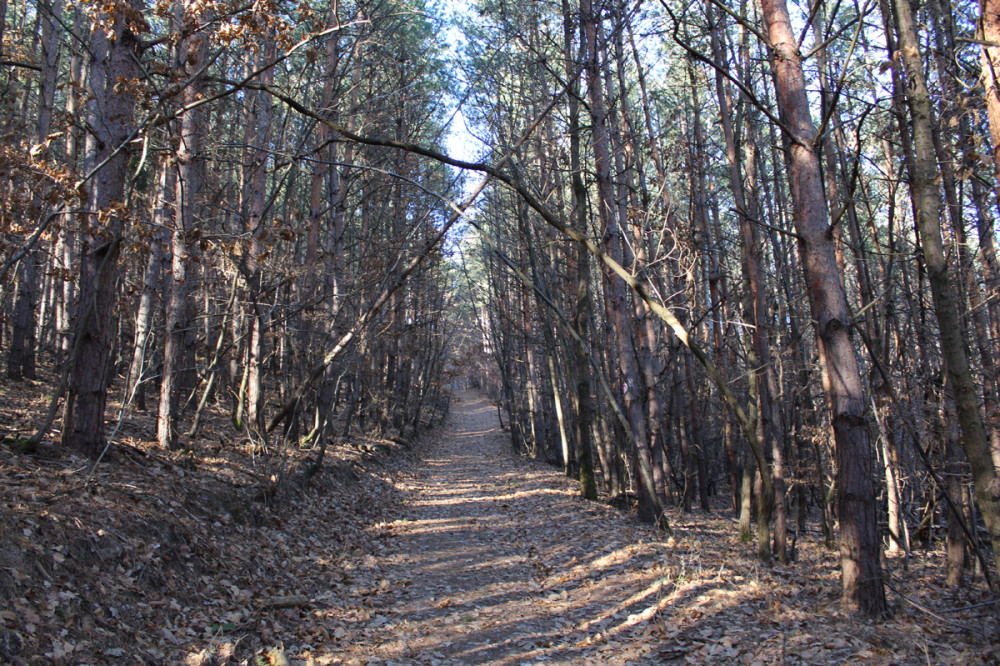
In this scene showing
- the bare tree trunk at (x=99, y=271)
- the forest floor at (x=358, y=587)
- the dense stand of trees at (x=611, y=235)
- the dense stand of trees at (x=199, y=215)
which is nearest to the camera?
the forest floor at (x=358, y=587)

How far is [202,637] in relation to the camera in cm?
429

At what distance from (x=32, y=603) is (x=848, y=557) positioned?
610cm

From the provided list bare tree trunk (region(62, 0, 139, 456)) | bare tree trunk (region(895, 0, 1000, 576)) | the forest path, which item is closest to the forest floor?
the forest path

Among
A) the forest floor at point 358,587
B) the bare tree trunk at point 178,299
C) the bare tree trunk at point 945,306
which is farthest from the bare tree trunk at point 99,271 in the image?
the bare tree trunk at point 945,306

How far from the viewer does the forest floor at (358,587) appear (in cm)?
405

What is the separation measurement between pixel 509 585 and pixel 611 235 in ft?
18.0

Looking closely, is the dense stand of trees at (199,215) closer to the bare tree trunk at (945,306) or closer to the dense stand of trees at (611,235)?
the dense stand of trees at (611,235)

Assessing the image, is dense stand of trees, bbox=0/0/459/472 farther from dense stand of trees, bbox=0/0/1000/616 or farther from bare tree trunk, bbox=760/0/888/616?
bare tree trunk, bbox=760/0/888/616

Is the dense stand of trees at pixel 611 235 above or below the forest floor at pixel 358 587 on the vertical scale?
above

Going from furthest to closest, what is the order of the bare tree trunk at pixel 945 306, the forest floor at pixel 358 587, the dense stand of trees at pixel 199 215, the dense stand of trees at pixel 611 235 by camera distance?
the dense stand of trees at pixel 199 215
the dense stand of trees at pixel 611 235
the forest floor at pixel 358 587
the bare tree trunk at pixel 945 306

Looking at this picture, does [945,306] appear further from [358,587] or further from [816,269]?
[358,587]

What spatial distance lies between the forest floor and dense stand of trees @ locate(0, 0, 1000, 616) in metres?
0.56

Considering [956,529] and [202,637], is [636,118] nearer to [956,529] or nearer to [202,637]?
[956,529]

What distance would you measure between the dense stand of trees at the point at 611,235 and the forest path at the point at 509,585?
138 centimetres
